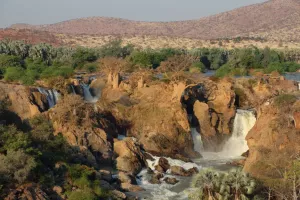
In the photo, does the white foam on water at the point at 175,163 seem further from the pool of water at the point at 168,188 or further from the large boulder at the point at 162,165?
the pool of water at the point at 168,188

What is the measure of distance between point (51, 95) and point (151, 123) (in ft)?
29.6

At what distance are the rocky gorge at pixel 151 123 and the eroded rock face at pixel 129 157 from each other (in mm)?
67

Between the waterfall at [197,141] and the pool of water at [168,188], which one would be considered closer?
the pool of water at [168,188]

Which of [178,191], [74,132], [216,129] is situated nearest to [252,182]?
[178,191]

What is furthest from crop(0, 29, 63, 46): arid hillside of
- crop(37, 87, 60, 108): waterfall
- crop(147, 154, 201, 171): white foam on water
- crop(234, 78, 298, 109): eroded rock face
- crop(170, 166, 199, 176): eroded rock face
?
crop(170, 166, 199, 176): eroded rock face

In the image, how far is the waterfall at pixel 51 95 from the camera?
38.5 metres

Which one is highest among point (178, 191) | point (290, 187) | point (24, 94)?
point (24, 94)

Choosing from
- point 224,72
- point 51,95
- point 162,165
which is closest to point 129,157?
point 162,165

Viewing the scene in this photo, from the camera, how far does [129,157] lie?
31.5 metres

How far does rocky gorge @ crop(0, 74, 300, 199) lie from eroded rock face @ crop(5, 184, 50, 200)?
5 cm

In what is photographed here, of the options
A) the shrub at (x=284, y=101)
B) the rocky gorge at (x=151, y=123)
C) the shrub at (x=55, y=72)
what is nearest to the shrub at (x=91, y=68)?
the shrub at (x=55, y=72)

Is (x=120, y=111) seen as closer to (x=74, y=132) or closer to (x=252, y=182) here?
(x=74, y=132)

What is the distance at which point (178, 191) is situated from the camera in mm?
27969

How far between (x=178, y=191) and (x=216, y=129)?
12.1 meters
